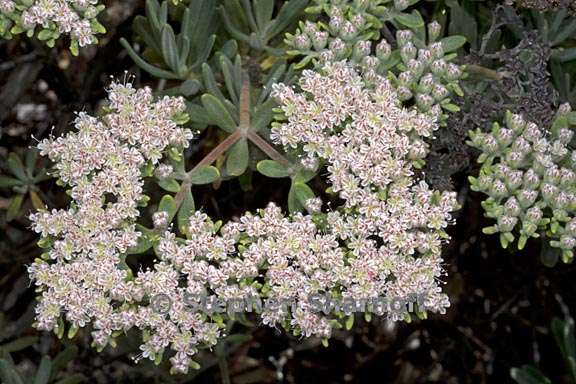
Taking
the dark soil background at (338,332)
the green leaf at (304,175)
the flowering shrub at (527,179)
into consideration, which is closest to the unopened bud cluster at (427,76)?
the flowering shrub at (527,179)

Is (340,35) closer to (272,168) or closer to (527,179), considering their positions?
(272,168)

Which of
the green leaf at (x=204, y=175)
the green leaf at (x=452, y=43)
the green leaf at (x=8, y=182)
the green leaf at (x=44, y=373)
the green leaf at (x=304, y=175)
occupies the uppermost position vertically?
the green leaf at (x=8, y=182)

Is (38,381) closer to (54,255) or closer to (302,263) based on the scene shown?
(54,255)

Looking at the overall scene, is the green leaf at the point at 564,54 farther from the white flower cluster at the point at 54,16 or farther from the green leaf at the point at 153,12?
the white flower cluster at the point at 54,16

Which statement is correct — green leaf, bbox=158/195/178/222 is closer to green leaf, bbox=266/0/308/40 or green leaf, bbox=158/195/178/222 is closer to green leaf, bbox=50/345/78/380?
green leaf, bbox=266/0/308/40

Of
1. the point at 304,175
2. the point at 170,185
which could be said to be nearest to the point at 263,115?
the point at 304,175
